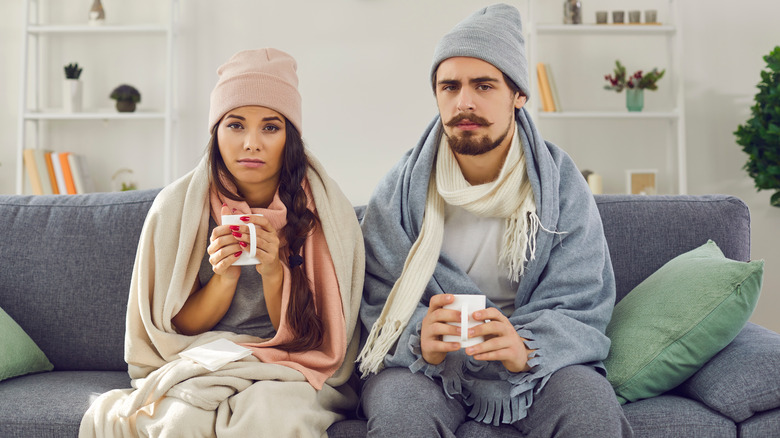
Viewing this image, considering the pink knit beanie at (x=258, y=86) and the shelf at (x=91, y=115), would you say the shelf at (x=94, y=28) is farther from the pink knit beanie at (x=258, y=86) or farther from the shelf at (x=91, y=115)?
the pink knit beanie at (x=258, y=86)

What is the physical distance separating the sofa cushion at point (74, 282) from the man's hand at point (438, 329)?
94cm

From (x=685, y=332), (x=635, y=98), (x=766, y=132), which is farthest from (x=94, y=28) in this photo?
(x=766, y=132)

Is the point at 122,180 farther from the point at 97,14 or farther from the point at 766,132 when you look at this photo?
the point at 766,132

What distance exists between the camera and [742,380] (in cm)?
147

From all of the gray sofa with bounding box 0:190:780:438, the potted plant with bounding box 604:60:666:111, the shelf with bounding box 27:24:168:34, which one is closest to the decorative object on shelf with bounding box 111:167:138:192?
the shelf with bounding box 27:24:168:34

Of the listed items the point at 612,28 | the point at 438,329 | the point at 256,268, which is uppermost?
the point at 612,28

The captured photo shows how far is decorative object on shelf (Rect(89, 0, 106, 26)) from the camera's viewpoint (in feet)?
12.2

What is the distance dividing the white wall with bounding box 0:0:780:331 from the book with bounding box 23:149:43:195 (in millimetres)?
711

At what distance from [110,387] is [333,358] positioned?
575 millimetres

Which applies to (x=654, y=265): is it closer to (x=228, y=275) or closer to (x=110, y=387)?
(x=228, y=275)

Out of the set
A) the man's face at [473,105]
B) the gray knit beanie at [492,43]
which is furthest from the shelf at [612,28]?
the man's face at [473,105]

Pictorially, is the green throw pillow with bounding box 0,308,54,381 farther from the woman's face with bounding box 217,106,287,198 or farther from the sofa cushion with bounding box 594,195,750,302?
the sofa cushion with bounding box 594,195,750,302

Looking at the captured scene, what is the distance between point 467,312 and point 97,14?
10.6 ft

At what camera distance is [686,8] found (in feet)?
12.5
